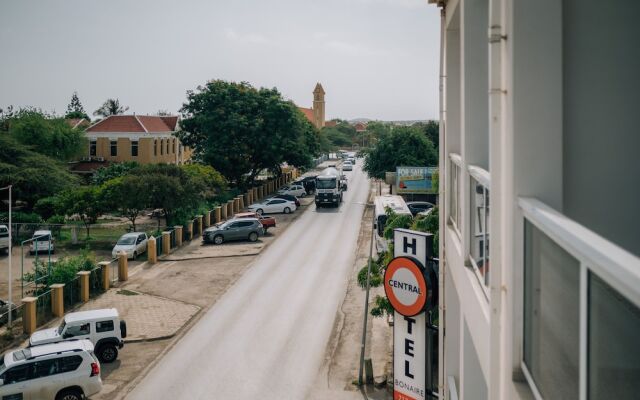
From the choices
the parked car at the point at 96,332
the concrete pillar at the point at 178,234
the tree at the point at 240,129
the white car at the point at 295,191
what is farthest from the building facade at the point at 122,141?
the parked car at the point at 96,332

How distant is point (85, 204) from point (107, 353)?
18041 millimetres

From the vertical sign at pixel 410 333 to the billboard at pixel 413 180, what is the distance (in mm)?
32667

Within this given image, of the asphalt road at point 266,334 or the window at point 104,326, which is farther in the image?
the window at point 104,326

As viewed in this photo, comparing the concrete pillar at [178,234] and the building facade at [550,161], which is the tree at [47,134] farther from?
the building facade at [550,161]

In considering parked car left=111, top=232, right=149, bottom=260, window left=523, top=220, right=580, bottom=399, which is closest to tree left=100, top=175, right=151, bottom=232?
parked car left=111, top=232, right=149, bottom=260

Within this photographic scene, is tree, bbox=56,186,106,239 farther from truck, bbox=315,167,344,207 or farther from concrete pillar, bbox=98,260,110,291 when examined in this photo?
truck, bbox=315,167,344,207

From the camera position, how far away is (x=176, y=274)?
29.3 metres

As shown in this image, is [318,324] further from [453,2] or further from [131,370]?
[453,2]

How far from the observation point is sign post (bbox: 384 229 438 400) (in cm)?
1078

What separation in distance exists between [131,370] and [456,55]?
1438 centimetres

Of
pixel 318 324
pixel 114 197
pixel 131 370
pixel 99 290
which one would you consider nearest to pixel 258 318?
pixel 318 324

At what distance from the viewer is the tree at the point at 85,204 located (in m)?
35.3

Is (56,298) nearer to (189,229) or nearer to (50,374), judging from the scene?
(50,374)

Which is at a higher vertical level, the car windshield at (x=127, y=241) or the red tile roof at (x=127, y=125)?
the red tile roof at (x=127, y=125)
